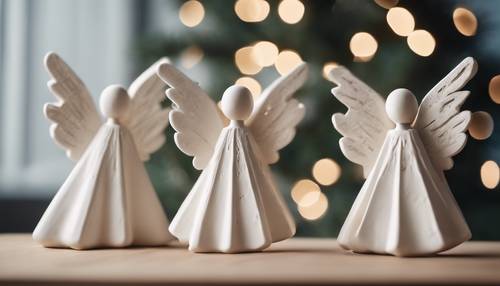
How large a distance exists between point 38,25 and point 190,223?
0.97 metres

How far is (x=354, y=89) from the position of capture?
667mm

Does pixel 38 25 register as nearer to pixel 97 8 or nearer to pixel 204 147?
pixel 97 8

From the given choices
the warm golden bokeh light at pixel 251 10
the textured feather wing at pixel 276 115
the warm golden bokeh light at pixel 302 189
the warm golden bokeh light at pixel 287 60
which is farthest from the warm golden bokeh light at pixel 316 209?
the textured feather wing at pixel 276 115

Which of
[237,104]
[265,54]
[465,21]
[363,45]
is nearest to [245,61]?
[265,54]

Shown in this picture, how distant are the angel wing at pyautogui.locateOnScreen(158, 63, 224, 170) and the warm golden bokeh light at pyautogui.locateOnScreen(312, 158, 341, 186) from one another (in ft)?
1.47

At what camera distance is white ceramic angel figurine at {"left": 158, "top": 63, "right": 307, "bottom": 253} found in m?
0.64

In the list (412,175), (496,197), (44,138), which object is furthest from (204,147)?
(44,138)

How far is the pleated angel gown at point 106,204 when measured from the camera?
67cm

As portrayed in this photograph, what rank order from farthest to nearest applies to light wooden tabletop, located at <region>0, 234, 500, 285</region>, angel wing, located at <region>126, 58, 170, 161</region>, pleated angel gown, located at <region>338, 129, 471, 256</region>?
angel wing, located at <region>126, 58, 170, 161</region>, pleated angel gown, located at <region>338, 129, 471, 256</region>, light wooden tabletop, located at <region>0, 234, 500, 285</region>

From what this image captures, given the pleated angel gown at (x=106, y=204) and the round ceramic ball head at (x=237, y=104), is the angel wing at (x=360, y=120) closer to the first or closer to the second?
the round ceramic ball head at (x=237, y=104)

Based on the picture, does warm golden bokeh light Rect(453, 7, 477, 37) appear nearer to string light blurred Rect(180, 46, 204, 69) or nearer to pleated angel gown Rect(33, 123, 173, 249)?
string light blurred Rect(180, 46, 204, 69)

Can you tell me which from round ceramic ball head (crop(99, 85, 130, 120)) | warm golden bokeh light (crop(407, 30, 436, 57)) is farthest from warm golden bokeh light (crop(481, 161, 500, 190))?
round ceramic ball head (crop(99, 85, 130, 120))

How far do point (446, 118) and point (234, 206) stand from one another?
24 centimetres

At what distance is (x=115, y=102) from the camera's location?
0.70m
